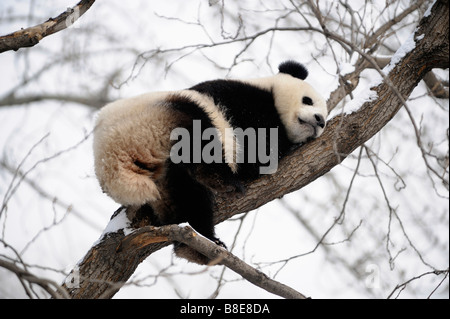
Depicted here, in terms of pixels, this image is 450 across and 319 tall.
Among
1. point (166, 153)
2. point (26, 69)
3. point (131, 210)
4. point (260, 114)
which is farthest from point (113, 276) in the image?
point (26, 69)

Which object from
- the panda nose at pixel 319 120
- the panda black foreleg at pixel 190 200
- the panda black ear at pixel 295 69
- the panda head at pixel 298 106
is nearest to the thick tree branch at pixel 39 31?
the panda black foreleg at pixel 190 200

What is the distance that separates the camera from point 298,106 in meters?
3.88

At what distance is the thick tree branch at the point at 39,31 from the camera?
2.67 m

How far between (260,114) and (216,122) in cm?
54

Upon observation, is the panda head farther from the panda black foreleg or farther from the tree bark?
the panda black foreleg

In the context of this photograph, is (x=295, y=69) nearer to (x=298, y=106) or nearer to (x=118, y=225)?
(x=298, y=106)

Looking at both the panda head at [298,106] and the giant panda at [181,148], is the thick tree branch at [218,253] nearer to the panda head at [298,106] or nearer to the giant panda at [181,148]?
the giant panda at [181,148]

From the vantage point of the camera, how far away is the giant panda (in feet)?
9.80

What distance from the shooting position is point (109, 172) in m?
2.93

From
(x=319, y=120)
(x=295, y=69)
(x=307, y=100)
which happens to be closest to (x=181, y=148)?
(x=319, y=120)

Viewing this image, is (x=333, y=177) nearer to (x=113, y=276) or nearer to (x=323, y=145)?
(x=323, y=145)

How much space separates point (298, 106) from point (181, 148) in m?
1.26

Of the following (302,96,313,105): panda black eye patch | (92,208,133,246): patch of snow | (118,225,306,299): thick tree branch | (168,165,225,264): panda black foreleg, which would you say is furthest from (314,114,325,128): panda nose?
(92,208,133,246): patch of snow
